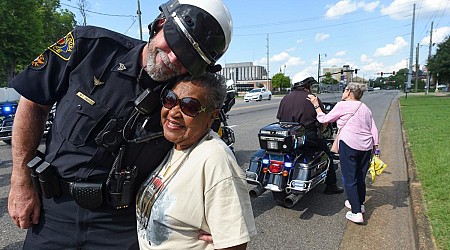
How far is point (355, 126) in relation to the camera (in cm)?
411

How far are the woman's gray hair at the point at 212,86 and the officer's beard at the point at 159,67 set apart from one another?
6cm

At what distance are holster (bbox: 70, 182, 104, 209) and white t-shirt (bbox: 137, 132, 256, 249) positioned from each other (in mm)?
272

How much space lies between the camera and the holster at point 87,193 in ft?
5.31

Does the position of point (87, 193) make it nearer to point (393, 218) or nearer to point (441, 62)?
point (393, 218)

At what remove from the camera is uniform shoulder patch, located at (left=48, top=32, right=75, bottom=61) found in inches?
68.1

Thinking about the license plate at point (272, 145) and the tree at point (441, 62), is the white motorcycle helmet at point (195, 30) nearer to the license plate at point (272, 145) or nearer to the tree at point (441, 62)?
the license plate at point (272, 145)

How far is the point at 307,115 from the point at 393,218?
5.82 ft

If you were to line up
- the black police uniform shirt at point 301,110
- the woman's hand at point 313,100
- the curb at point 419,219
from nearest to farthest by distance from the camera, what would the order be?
the curb at point 419,219, the woman's hand at point 313,100, the black police uniform shirt at point 301,110

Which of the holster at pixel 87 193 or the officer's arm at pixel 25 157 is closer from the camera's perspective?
the holster at pixel 87 193

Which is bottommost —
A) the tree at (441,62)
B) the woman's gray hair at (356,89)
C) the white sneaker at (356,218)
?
the white sneaker at (356,218)

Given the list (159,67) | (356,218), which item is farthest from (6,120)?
(159,67)

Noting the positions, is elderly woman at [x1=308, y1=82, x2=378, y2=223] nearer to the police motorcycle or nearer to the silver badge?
the police motorcycle

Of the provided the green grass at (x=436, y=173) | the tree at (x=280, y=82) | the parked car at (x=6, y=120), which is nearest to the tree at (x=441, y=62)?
the tree at (x=280, y=82)

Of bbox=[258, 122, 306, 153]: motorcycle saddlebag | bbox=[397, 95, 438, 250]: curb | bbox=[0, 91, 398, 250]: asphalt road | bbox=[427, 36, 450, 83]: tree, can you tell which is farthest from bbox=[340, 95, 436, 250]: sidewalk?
bbox=[427, 36, 450, 83]: tree
